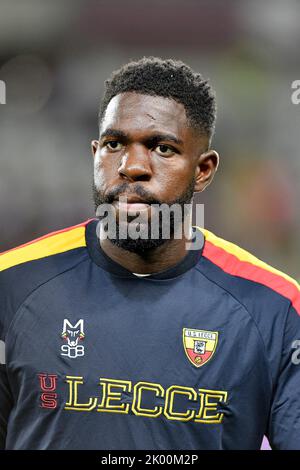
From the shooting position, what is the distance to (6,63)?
4.98m

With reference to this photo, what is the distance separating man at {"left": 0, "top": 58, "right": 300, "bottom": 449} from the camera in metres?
1.99

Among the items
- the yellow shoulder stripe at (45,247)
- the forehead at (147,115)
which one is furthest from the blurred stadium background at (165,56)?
the forehead at (147,115)

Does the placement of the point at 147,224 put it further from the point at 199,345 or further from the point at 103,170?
the point at 199,345

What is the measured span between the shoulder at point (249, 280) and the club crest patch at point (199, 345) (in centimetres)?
15

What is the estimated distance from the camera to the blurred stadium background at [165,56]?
5023 millimetres

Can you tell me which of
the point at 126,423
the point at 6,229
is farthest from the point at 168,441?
the point at 6,229

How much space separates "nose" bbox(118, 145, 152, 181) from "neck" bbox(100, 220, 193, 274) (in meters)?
0.25

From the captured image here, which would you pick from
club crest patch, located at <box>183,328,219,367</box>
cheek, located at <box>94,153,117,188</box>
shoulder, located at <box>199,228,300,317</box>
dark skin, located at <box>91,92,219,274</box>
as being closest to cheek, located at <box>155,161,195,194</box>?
dark skin, located at <box>91,92,219,274</box>

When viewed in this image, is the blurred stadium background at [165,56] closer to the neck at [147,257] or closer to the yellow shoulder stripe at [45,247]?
the yellow shoulder stripe at [45,247]

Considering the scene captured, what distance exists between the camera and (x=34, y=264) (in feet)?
7.10

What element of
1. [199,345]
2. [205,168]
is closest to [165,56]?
[205,168]

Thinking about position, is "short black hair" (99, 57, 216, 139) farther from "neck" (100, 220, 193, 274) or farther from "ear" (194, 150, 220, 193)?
"neck" (100, 220, 193, 274)

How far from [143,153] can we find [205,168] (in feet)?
0.99

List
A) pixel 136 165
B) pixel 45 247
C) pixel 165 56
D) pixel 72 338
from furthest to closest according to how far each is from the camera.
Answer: pixel 165 56 < pixel 45 247 < pixel 72 338 < pixel 136 165
